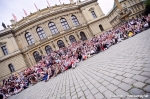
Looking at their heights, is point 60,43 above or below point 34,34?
below

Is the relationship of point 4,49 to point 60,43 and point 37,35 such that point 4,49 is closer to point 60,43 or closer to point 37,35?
point 37,35

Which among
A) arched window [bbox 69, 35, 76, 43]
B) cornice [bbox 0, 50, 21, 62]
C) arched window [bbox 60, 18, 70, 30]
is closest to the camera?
cornice [bbox 0, 50, 21, 62]

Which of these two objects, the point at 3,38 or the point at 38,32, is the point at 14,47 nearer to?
the point at 3,38

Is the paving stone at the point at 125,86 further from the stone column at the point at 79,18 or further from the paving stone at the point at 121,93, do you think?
the stone column at the point at 79,18

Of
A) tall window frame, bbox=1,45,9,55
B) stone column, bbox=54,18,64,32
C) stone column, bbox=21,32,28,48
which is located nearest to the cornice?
tall window frame, bbox=1,45,9,55

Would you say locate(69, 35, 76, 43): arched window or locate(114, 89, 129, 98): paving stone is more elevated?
locate(69, 35, 76, 43): arched window

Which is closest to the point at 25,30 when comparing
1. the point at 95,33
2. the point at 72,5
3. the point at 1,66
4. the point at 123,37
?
the point at 1,66

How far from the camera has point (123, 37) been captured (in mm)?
16094

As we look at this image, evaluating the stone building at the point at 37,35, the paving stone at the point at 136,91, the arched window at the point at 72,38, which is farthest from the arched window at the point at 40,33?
the paving stone at the point at 136,91

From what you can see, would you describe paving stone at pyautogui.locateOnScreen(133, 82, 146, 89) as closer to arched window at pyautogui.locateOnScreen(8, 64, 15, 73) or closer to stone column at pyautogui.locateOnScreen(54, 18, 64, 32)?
stone column at pyautogui.locateOnScreen(54, 18, 64, 32)

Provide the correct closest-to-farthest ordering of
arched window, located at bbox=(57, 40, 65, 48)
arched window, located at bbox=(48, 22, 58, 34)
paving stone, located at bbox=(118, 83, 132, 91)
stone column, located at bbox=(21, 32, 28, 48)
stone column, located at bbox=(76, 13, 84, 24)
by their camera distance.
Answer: paving stone, located at bbox=(118, 83, 132, 91) → stone column, located at bbox=(21, 32, 28, 48) → arched window, located at bbox=(57, 40, 65, 48) → arched window, located at bbox=(48, 22, 58, 34) → stone column, located at bbox=(76, 13, 84, 24)

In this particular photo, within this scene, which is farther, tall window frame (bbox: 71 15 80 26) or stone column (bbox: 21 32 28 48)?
tall window frame (bbox: 71 15 80 26)

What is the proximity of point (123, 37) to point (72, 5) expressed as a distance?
74.8ft

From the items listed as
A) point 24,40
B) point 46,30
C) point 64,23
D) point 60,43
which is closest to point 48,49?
point 60,43
